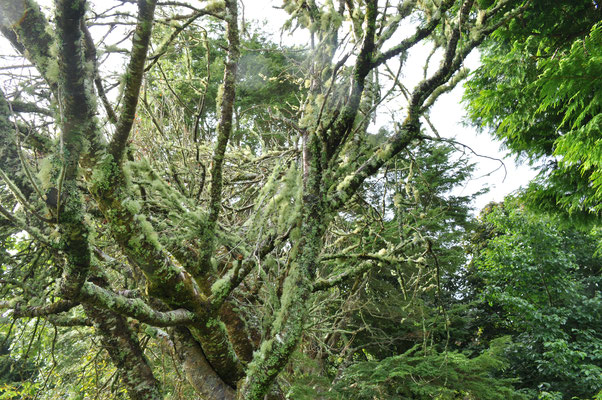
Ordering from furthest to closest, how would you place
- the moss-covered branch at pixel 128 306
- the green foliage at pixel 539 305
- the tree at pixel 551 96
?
the green foliage at pixel 539 305, the tree at pixel 551 96, the moss-covered branch at pixel 128 306

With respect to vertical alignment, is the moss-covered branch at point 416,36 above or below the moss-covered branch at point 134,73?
above

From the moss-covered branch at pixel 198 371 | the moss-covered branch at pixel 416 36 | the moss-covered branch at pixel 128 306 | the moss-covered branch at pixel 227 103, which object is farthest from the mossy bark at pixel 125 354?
the moss-covered branch at pixel 416 36

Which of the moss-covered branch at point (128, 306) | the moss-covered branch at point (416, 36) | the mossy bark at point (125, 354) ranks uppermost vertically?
the moss-covered branch at point (416, 36)

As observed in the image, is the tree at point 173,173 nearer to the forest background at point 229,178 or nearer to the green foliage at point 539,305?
the forest background at point 229,178

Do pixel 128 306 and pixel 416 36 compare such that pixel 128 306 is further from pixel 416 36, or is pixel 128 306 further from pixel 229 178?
pixel 416 36

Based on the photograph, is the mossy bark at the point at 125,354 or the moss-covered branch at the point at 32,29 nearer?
the moss-covered branch at the point at 32,29

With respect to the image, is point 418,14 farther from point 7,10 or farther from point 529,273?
point 529,273

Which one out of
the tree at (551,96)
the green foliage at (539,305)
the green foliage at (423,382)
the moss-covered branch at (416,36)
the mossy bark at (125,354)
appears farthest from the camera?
the green foliage at (539,305)

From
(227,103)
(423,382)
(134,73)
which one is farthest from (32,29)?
(423,382)

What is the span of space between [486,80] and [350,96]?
431 centimetres

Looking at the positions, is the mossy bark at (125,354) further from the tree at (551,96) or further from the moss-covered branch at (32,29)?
the tree at (551,96)

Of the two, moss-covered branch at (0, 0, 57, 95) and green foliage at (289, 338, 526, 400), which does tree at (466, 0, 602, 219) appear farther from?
moss-covered branch at (0, 0, 57, 95)

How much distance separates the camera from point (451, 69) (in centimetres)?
246

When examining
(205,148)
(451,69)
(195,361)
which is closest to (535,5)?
(451,69)
